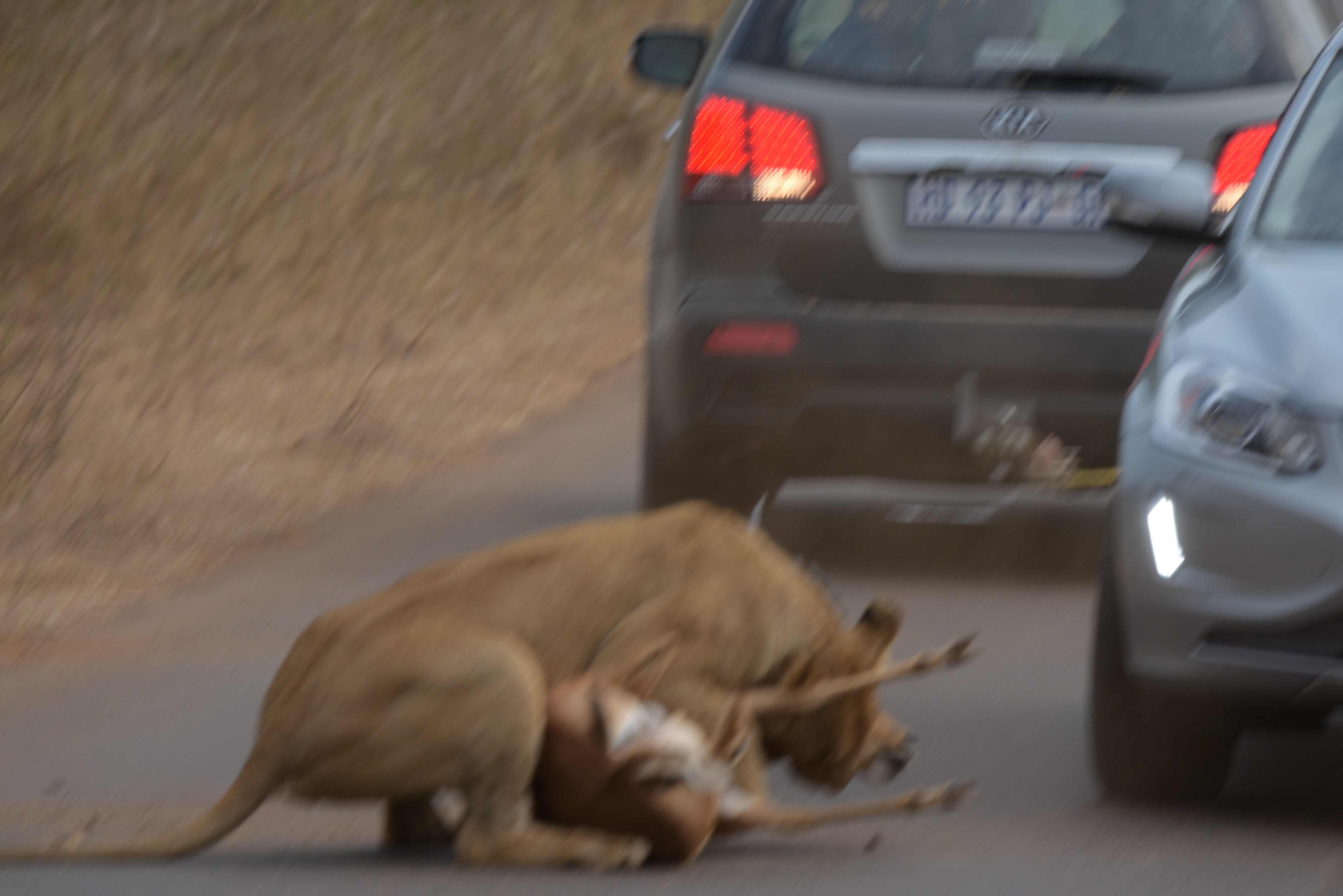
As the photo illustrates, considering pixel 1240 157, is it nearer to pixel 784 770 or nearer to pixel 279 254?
pixel 784 770

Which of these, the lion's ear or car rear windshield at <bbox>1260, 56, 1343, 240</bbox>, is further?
car rear windshield at <bbox>1260, 56, 1343, 240</bbox>

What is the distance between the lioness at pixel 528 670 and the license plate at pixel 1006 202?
109 inches

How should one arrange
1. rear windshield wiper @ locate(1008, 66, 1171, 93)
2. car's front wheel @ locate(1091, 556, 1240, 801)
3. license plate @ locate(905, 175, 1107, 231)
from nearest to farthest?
car's front wheel @ locate(1091, 556, 1240, 801)
license plate @ locate(905, 175, 1107, 231)
rear windshield wiper @ locate(1008, 66, 1171, 93)

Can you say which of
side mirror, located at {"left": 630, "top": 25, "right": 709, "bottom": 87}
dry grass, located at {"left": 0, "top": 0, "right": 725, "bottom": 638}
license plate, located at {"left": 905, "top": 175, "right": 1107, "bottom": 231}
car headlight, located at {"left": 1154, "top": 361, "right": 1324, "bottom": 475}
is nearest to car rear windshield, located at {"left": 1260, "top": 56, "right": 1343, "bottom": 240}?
car headlight, located at {"left": 1154, "top": 361, "right": 1324, "bottom": 475}

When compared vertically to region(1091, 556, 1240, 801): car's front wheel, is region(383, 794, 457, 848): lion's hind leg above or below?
above

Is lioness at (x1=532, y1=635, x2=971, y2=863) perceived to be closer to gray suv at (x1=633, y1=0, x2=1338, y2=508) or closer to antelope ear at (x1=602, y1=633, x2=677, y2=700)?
antelope ear at (x1=602, y1=633, x2=677, y2=700)

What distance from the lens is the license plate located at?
7496mm

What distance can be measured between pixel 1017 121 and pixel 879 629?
3.04 m

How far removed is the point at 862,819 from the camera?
529 centimetres

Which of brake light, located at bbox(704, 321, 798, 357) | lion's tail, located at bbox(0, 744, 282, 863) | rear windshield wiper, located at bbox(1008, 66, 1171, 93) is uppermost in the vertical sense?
lion's tail, located at bbox(0, 744, 282, 863)

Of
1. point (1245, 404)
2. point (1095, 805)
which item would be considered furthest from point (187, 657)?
point (1245, 404)

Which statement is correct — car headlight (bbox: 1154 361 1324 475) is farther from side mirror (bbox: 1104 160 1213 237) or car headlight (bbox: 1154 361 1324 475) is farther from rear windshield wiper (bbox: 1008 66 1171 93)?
rear windshield wiper (bbox: 1008 66 1171 93)

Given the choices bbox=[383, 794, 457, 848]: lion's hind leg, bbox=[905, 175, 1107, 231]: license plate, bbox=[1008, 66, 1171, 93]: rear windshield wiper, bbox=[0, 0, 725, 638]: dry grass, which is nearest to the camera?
bbox=[383, 794, 457, 848]: lion's hind leg

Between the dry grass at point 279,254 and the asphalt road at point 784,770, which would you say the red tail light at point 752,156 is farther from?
the dry grass at point 279,254
